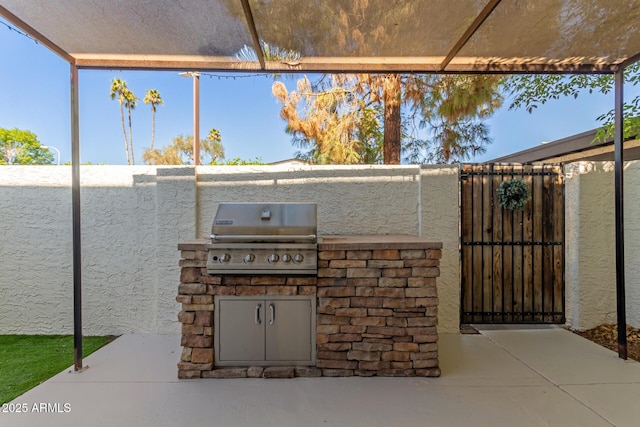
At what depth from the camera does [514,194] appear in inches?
161

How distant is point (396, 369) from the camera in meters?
2.92

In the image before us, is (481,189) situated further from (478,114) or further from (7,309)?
(7,309)

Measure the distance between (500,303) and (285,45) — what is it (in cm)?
404

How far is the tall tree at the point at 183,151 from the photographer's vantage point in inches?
770

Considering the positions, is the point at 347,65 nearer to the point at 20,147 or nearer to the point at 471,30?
the point at 471,30

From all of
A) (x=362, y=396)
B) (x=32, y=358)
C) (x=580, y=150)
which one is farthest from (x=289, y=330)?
(x=580, y=150)

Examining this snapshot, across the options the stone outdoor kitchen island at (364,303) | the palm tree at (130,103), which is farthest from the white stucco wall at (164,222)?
the palm tree at (130,103)

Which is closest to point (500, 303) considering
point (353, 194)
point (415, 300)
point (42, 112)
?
point (415, 300)

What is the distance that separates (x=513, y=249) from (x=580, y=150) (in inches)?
129

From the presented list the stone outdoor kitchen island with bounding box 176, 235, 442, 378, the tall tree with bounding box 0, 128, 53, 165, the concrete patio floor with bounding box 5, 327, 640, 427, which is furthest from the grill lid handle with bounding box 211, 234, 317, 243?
the tall tree with bounding box 0, 128, 53, 165

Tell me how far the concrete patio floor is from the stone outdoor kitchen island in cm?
13

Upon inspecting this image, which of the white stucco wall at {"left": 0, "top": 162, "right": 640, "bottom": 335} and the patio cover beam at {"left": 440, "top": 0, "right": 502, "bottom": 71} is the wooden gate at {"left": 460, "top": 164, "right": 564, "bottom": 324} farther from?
the patio cover beam at {"left": 440, "top": 0, "right": 502, "bottom": 71}

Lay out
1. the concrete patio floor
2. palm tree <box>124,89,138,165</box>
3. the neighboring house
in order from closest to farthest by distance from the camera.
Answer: the concrete patio floor
the neighboring house
palm tree <box>124,89,138,165</box>

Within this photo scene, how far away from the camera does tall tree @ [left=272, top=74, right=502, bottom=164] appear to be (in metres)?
5.76
